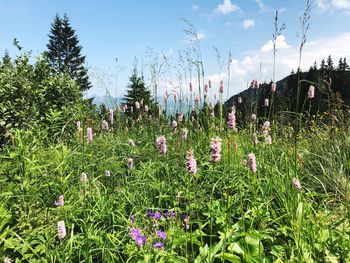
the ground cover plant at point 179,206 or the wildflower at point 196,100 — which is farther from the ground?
the wildflower at point 196,100

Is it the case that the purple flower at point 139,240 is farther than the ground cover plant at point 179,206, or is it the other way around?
the ground cover plant at point 179,206

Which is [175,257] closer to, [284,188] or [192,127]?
[284,188]

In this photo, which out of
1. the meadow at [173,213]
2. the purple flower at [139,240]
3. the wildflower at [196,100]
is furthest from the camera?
the wildflower at [196,100]

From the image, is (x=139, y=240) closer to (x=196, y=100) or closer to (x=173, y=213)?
Answer: (x=173, y=213)

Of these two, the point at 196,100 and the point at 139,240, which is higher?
the point at 196,100

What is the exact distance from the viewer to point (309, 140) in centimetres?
539

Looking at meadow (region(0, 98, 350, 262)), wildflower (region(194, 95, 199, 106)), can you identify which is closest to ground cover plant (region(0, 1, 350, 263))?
meadow (region(0, 98, 350, 262))

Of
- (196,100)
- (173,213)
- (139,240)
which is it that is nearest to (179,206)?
(173,213)

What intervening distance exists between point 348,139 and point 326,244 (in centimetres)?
249

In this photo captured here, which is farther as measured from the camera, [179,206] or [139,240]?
[179,206]

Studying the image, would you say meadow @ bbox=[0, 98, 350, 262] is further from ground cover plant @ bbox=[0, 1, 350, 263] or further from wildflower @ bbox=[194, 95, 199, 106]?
wildflower @ bbox=[194, 95, 199, 106]

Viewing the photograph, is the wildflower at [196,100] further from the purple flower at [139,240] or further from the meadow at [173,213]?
the purple flower at [139,240]

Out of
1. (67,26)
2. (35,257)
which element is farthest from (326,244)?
(67,26)

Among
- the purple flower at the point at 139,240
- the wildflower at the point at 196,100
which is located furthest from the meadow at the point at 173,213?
the wildflower at the point at 196,100
